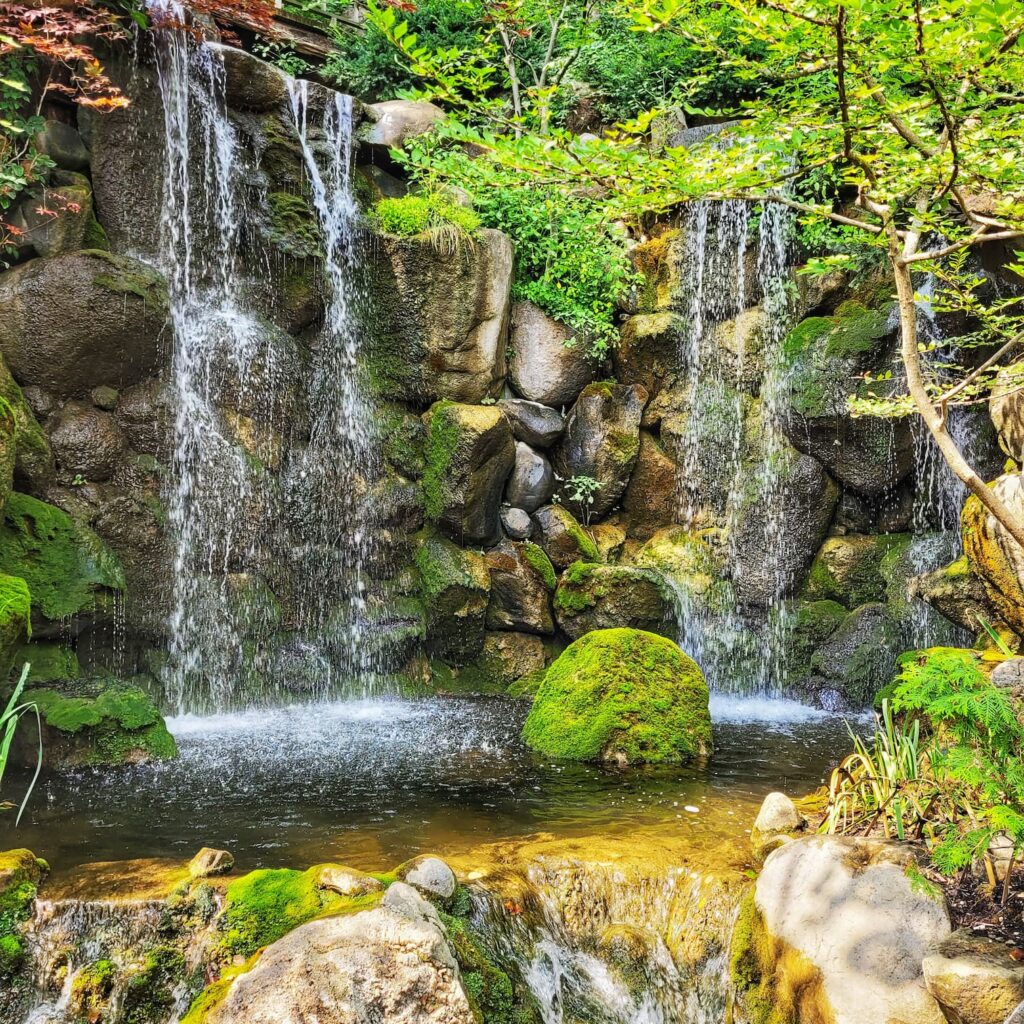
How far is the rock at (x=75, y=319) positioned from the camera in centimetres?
908

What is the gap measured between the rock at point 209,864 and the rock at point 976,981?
3471 millimetres

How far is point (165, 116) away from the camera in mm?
10734

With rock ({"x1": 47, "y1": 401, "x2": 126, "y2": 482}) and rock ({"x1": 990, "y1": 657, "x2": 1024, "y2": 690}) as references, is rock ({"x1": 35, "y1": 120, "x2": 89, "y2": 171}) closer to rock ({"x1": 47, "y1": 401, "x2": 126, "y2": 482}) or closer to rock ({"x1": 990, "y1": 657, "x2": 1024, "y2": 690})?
rock ({"x1": 47, "y1": 401, "x2": 126, "y2": 482})

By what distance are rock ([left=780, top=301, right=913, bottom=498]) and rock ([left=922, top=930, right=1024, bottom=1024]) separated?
8770 millimetres

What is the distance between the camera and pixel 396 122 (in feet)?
43.7

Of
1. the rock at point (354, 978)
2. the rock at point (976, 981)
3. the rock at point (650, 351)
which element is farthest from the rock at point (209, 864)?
the rock at point (650, 351)

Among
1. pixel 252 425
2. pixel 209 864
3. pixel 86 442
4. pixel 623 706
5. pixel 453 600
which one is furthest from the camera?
pixel 453 600

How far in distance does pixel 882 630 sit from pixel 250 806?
8177mm

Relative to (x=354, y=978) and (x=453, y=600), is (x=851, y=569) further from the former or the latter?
(x=354, y=978)

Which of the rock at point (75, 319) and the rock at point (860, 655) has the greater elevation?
the rock at point (75, 319)

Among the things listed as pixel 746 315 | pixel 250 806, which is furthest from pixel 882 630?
pixel 250 806

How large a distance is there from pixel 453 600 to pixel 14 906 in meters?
6.99

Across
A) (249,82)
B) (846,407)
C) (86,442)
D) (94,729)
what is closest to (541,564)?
(846,407)

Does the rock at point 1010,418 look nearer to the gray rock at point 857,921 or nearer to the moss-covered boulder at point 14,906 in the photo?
the gray rock at point 857,921
